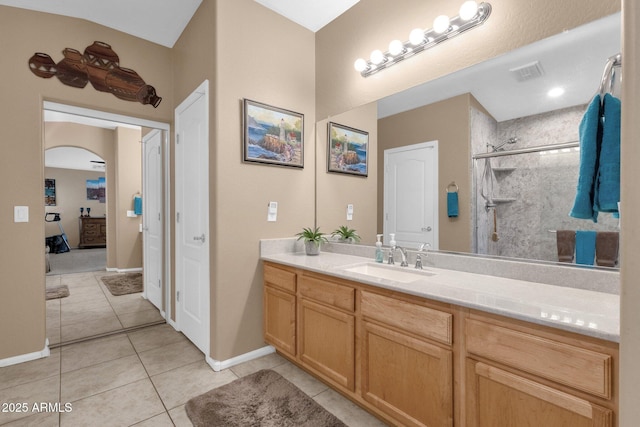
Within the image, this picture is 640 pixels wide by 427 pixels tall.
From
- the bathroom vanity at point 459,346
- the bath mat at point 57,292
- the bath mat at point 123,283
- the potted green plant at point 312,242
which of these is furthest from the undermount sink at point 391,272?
the bath mat at point 57,292

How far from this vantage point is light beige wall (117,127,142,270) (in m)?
5.45

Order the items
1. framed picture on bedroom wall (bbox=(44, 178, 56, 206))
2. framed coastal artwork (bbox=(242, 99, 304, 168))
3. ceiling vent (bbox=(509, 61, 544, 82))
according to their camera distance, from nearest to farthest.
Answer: ceiling vent (bbox=(509, 61, 544, 82)), framed coastal artwork (bbox=(242, 99, 304, 168)), framed picture on bedroom wall (bbox=(44, 178, 56, 206))

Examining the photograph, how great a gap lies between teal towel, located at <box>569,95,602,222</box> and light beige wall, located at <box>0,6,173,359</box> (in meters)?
3.47

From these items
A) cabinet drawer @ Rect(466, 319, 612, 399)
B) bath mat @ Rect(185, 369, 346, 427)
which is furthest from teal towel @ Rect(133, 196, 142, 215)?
cabinet drawer @ Rect(466, 319, 612, 399)

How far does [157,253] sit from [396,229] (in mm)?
2834

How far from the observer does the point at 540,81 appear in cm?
152

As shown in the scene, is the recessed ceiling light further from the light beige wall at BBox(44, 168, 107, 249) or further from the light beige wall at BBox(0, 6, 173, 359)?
the light beige wall at BBox(44, 168, 107, 249)

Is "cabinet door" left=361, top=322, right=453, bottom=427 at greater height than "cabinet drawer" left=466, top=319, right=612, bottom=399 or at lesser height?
lesser

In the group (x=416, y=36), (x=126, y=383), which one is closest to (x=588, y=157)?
(x=416, y=36)

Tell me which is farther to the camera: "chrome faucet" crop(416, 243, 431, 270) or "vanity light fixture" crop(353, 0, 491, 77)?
"chrome faucet" crop(416, 243, 431, 270)

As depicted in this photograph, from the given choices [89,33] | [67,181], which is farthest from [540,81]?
[67,181]

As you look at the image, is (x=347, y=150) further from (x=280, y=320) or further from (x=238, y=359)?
(x=238, y=359)

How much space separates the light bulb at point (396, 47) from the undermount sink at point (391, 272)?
1.47 metres

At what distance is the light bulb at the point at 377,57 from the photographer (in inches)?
85.4
